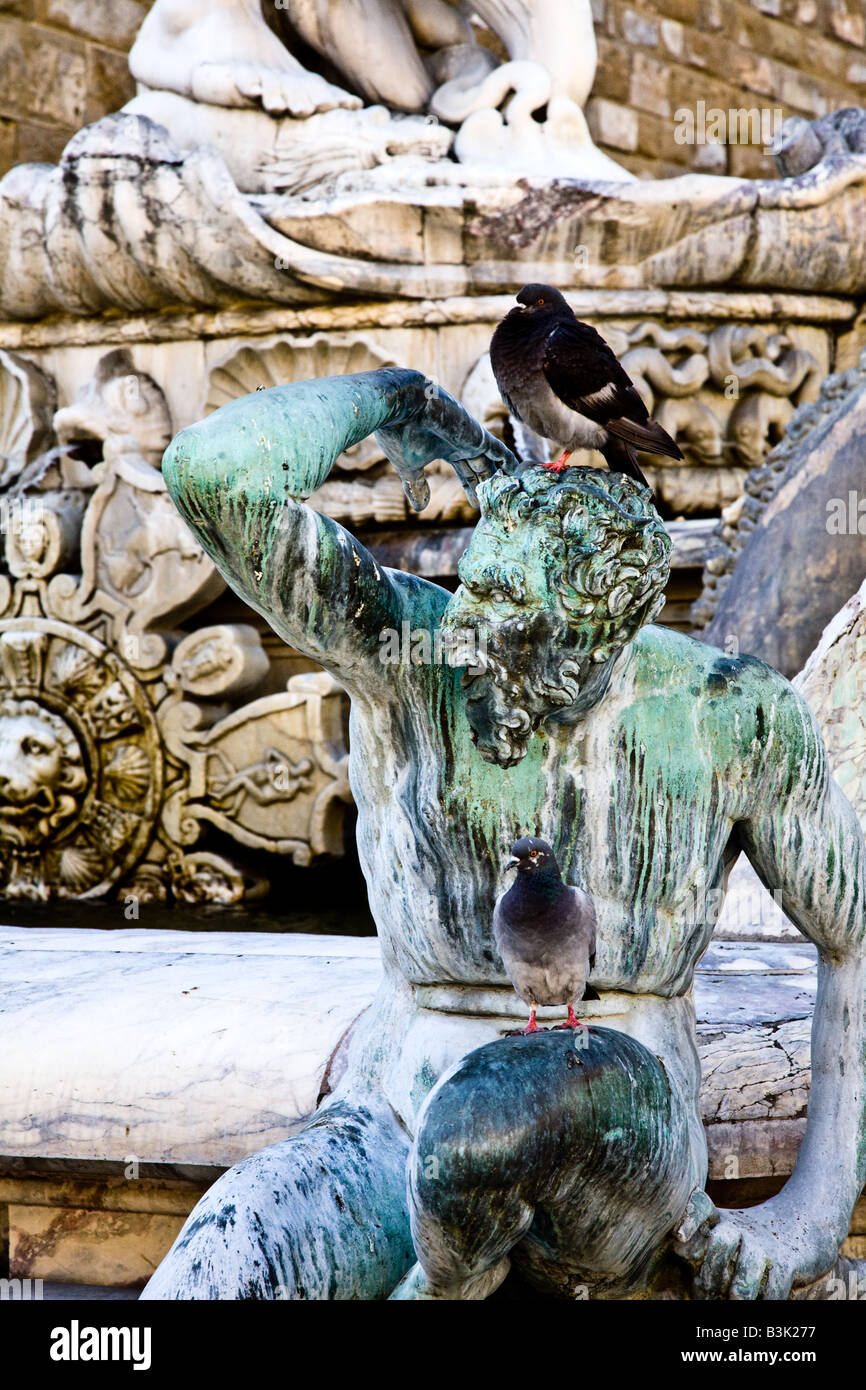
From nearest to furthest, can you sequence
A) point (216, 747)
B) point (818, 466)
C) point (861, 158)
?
point (818, 466) < point (216, 747) < point (861, 158)

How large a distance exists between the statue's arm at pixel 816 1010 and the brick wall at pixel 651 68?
6.15 metres

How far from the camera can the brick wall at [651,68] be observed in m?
7.26

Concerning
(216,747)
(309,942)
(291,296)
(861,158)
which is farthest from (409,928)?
(861,158)

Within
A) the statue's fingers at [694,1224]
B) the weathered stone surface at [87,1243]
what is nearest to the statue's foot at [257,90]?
the weathered stone surface at [87,1243]

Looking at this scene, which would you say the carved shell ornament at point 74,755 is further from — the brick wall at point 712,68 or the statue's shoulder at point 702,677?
the brick wall at point 712,68

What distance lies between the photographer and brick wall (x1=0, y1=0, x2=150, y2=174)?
7.18m

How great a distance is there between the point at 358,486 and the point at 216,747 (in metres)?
0.75

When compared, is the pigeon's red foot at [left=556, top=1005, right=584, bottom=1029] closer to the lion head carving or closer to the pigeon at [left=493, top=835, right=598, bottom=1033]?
the pigeon at [left=493, top=835, right=598, bottom=1033]

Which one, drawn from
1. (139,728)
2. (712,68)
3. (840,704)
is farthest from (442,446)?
(712,68)

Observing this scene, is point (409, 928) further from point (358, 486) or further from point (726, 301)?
point (726, 301)

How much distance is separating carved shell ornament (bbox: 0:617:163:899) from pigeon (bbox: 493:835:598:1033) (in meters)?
2.87

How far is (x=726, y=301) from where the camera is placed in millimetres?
4570

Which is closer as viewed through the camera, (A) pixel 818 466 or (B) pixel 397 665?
(B) pixel 397 665

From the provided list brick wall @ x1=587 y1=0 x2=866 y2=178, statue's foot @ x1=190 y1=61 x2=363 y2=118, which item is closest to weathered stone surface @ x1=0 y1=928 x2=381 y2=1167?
statue's foot @ x1=190 y1=61 x2=363 y2=118
